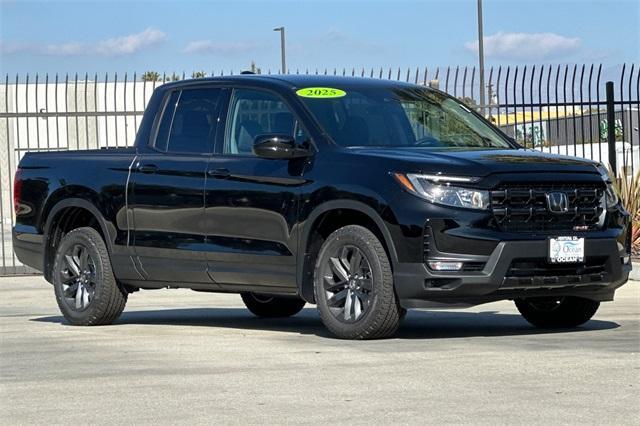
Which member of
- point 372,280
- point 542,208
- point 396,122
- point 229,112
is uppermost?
point 229,112

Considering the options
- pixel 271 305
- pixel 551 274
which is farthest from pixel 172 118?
pixel 551 274

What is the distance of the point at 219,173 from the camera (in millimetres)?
11117

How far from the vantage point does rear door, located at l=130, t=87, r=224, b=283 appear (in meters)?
11.3

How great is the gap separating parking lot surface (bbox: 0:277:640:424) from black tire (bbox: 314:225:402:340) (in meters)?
0.14

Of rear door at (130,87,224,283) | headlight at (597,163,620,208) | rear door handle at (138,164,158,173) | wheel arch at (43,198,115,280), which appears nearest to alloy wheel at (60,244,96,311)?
wheel arch at (43,198,115,280)

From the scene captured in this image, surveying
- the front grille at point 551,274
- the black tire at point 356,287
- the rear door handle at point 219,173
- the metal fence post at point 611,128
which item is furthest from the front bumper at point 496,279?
the metal fence post at point 611,128

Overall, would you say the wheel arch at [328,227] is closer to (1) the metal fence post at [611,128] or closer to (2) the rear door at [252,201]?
(2) the rear door at [252,201]

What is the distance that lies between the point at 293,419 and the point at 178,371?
6.60 feet

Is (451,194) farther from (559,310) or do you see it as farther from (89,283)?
(89,283)

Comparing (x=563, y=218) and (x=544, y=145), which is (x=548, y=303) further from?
(x=544, y=145)

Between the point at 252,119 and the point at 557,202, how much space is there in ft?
8.07

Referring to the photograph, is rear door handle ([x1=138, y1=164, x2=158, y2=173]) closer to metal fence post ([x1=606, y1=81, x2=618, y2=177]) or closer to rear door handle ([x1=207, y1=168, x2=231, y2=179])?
rear door handle ([x1=207, y1=168, x2=231, y2=179])

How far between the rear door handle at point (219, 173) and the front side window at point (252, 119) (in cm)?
17

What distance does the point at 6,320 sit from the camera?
13.2 m
